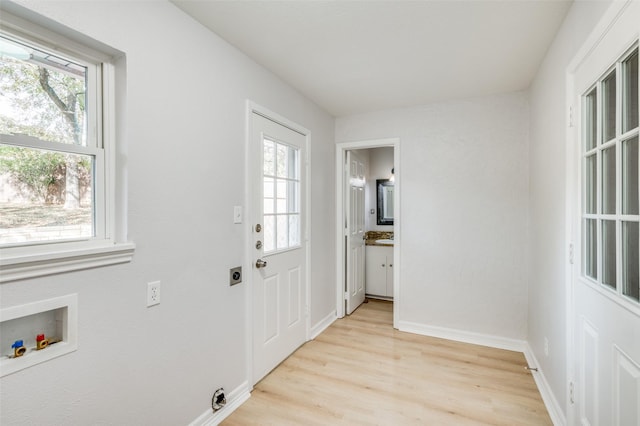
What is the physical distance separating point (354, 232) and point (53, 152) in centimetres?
313

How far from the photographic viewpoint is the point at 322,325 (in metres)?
3.31

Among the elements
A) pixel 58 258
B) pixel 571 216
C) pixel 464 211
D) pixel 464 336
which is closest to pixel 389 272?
pixel 464 336

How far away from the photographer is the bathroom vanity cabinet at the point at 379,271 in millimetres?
4273

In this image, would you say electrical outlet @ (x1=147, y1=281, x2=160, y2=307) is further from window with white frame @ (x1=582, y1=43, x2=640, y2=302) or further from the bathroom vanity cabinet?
the bathroom vanity cabinet

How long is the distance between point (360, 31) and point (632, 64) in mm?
1307

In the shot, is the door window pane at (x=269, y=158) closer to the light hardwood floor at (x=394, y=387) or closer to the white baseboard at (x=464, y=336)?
the light hardwood floor at (x=394, y=387)

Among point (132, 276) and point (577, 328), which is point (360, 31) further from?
point (577, 328)

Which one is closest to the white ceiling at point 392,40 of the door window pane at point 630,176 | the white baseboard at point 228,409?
the door window pane at point 630,176

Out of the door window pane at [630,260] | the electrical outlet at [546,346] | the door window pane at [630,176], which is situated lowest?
the electrical outlet at [546,346]

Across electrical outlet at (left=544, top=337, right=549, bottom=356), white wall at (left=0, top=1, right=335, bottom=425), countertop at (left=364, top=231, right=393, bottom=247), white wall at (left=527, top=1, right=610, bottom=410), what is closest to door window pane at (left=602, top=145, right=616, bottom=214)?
white wall at (left=527, top=1, right=610, bottom=410)

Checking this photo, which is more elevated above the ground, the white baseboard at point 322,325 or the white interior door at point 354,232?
the white interior door at point 354,232

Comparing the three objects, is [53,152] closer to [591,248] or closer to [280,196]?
[280,196]

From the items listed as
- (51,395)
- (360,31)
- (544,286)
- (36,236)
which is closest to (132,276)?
(36,236)

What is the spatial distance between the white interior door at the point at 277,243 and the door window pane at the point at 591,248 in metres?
1.92
